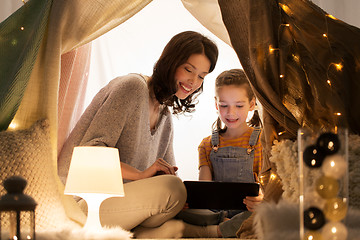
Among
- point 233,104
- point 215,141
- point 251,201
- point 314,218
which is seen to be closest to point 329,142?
point 314,218

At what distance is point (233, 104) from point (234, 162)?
0.28 m

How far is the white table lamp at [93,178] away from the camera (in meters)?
1.52

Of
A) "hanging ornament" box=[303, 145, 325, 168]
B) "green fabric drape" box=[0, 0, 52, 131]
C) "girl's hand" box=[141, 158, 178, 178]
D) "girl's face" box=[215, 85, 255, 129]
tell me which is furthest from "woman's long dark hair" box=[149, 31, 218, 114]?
"hanging ornament" box=[303, 145, 325, 168]

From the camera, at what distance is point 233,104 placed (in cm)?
236

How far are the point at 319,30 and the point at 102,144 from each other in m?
0.93

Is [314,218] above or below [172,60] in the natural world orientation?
below

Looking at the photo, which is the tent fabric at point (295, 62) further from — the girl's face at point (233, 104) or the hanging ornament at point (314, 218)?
the hanging ornament at point (314, 218)

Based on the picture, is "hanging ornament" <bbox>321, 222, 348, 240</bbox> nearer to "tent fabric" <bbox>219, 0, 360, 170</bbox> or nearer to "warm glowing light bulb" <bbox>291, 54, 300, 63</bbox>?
"tent fabric" <bbox>219, 0, 360, 170</bbox>

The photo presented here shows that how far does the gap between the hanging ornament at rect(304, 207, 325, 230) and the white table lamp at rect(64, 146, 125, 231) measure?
28.6 inches

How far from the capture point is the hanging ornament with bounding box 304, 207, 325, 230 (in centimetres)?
97

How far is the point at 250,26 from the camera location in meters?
1.79

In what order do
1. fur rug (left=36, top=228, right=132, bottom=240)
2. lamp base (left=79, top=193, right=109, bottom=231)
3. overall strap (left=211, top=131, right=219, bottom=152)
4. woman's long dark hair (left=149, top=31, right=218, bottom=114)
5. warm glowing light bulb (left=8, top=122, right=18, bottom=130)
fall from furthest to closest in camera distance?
overall strap (left=211, top=131, right=219, bottom=152) < woman's long dark hair (left=149, top=31, right=218, bottom=114) < warm glowing light bulb (left=8, top=122, right=18, bottom=130) < lamp base (left=79, top=193, right=109, bottom=231) < fur rug (left=36, top=228, right=132, bottom=240)

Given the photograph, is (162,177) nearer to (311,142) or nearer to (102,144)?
(102,144)

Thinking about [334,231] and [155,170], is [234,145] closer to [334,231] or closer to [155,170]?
[155,170]
